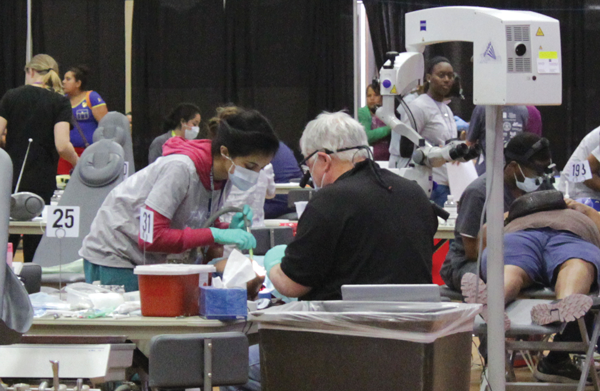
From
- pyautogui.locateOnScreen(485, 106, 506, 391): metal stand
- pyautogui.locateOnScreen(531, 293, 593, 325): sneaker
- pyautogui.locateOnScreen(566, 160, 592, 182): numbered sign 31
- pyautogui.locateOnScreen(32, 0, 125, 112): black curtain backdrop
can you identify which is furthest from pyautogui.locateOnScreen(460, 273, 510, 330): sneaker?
pyautogui.locateOnScreen(32, 0, 125, 112): black curtain backdrop

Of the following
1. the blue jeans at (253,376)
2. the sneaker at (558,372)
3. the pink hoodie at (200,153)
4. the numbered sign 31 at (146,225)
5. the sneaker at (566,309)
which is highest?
the pink hoodie at (200,153)

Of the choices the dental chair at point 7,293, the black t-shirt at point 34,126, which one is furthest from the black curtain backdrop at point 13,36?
the dental chair at point 7,293

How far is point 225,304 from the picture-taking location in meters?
1.97

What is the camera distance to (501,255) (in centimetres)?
228

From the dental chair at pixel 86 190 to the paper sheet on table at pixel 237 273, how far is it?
207 cm

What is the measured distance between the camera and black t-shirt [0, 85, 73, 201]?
4.71 m

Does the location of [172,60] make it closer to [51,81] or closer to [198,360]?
[51,81]

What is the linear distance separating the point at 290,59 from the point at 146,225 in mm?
6043

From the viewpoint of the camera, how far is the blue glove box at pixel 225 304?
1.97 m

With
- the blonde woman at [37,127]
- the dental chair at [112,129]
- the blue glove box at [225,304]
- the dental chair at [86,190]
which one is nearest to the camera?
the blue glove box at [225,304]

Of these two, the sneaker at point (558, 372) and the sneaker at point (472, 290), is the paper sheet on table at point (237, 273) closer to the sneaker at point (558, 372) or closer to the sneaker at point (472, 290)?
the sneaker at point (472, 290)

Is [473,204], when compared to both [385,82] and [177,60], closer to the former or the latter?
[385,82]

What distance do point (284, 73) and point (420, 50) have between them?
503 cm

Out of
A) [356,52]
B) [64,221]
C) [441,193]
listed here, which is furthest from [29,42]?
[64,221]
